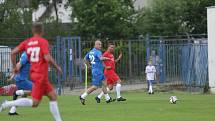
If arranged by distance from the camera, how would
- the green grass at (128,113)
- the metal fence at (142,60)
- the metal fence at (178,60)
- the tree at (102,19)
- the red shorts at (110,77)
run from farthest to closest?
the tree at (102,19), the metal fence at (142,60), the metal fence at (178,60), the red shorts at (110,77), the green grass at (128,113)

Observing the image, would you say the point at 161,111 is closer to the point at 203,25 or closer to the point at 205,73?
the point at 205,73

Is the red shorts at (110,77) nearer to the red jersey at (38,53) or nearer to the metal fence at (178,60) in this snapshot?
the metal fence at (178,60)

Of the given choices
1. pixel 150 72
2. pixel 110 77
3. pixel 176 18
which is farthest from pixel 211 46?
pixel 176 18

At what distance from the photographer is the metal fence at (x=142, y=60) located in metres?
31.9

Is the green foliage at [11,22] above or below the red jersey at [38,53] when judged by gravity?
above

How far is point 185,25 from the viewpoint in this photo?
156 feet

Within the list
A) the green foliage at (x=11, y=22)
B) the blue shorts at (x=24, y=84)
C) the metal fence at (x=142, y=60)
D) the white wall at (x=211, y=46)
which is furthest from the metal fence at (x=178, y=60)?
the blue shorts at (x=24, y=84)

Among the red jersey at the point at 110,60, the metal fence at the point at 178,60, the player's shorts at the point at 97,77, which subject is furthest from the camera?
the metal fence at the point at 178,60

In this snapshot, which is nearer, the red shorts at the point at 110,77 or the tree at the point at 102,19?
the red shorts at the point at 110,77

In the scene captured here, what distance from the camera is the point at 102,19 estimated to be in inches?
1802

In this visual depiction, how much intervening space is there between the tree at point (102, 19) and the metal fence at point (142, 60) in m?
7.41

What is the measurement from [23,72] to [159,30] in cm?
3075

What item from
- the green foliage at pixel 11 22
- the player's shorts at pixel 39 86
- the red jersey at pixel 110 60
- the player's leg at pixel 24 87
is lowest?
the player's leg at pixel 24 87

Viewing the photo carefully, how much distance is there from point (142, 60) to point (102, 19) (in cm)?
912
